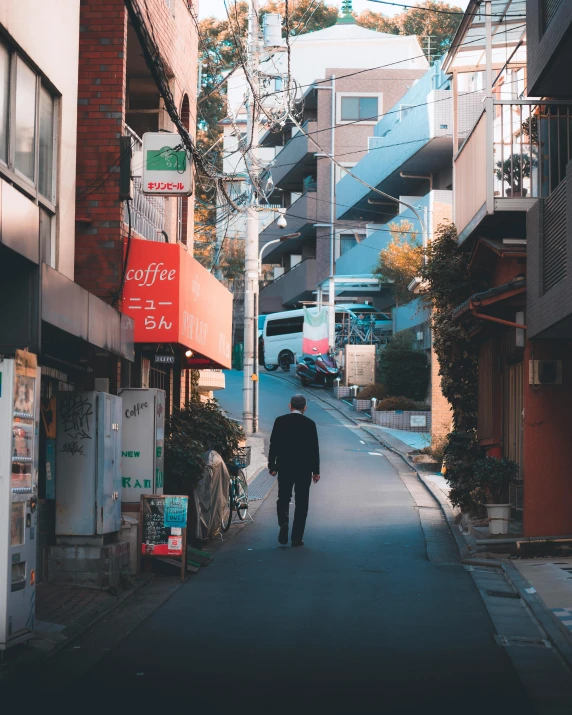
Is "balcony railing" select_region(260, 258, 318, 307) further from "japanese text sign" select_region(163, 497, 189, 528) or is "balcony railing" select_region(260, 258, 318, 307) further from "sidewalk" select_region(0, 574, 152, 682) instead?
"sidewalk" select_region(0, 574, 152, 682)

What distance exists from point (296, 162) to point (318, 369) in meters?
15.5

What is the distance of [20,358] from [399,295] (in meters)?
40.0

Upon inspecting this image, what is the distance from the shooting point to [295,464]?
1354 cm

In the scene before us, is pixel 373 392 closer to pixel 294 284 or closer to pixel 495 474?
pixel 294 284

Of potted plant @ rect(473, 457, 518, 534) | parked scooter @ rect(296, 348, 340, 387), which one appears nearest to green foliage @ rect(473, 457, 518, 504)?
potted plant @ rect(473, 457, 518, 534)

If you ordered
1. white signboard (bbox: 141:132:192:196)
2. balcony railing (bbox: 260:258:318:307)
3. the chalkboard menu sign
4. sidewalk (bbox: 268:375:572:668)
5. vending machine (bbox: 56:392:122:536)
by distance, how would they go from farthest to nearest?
1. balcony railing (bbox: 260:258:318:307)
2. white signboard (bbox: 141:132:192:196)
3. the chalkboard menu sign
4. vending machine (bbox: 56:392:122:536)
5. sidewalk (bbox: 268:375:572:668)

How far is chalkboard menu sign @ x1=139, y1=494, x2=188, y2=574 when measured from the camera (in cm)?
1127

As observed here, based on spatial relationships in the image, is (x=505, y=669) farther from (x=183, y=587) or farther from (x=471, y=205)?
(x=471, y=205)

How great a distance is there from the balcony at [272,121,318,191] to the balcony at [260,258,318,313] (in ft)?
17.6

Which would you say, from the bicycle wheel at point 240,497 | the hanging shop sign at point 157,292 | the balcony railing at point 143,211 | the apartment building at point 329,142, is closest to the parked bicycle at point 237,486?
the bicycle wheel at point 240,497

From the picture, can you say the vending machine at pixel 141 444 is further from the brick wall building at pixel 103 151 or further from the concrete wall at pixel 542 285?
the concrete wall at pixel 542 285

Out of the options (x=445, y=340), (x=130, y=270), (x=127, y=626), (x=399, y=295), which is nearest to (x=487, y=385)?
(x=445, y=340)

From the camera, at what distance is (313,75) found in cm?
6700

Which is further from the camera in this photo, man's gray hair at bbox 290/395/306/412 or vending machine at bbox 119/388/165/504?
man's gray hair at bbox 290/395/306/412
